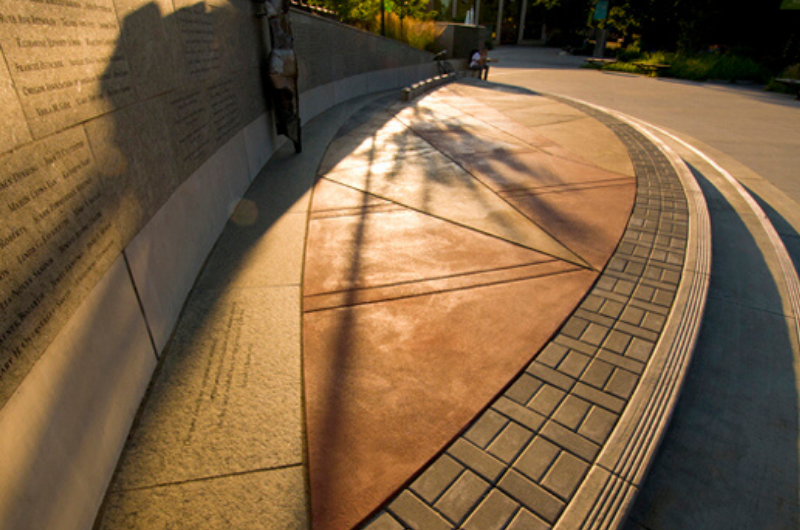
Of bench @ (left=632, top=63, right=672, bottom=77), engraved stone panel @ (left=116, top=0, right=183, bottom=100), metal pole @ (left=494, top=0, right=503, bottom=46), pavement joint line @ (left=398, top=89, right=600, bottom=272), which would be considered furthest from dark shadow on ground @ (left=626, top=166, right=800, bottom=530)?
metal pole @ (left=494, top=0, right=503, bottom=46)

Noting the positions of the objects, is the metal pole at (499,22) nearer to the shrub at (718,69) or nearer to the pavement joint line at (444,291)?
the shrub at (718,69)

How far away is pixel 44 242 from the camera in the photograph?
1.83m

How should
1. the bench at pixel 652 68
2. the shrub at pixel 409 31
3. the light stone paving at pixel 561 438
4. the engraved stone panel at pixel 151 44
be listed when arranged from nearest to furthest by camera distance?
the light stone paving at pixel 561 438 → the engraved stone panel at pixel 151 44 → the shrub at pixel 409 31 → the bench at pixel 652 68

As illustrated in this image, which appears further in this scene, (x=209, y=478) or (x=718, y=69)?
(x=718, y=69)

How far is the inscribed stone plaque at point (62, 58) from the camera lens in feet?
5.91

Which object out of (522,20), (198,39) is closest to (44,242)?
(198,39)

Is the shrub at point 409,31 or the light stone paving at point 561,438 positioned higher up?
the shrub at point 409,31

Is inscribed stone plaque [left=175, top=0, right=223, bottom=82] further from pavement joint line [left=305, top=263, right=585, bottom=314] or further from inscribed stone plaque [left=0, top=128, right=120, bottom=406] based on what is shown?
pavement joint line [left=305, top=263, right=585, bottom=314]

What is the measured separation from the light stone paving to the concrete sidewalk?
0.01 m

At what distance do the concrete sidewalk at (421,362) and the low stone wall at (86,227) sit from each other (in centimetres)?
30

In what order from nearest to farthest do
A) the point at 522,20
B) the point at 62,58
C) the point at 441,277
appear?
1. the point at 62,58
2. the point at 441,277
3. the point at 522,20

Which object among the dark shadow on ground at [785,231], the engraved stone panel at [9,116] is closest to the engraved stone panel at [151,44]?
the engraved stone panel at [9,116]

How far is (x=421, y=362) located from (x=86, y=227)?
2094 mm

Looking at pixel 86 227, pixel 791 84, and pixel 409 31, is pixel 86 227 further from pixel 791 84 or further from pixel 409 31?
pixel 791 84
